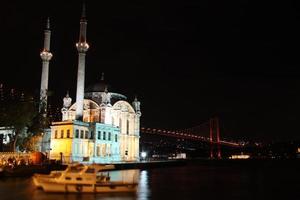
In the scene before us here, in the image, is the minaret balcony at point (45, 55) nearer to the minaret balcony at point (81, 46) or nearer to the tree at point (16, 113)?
the minaret balcony at point (81, 46)

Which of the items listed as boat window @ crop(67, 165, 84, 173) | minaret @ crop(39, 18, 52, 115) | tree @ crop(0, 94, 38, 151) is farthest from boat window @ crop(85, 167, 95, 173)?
minaret @ crop(39, 18, 52, 115)

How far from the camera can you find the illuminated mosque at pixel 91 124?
214 ft

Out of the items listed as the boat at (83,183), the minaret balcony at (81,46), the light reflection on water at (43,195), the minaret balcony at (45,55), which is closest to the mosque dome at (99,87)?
the minaret balcony at (45,55)

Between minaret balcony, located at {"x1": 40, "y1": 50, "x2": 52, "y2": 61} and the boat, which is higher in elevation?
minaret balcony, located at {"x1": 40, "y1": 50, "x2": 52, "y2": 61}

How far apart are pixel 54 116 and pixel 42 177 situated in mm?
58070

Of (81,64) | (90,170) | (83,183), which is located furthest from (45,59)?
(83,183)

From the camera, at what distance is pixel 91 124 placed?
224 feet

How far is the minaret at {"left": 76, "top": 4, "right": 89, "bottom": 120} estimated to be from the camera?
6831cm

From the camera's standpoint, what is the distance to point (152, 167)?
7156 cm

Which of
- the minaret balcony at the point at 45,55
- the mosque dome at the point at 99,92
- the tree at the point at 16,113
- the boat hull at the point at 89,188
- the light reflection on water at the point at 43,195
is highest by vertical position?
the minaret balcony at the point at 45,55

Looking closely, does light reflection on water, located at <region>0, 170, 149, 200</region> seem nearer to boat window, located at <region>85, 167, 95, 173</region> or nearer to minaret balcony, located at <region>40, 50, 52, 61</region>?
boat window, located at <region>85, 167, 95, 173</region>

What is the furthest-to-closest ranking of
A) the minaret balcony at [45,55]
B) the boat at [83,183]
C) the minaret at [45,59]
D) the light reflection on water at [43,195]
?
the minaret balcony at [45,55] < the minaret at [45,59] < the boat at [83,183] < the light reflection on water at [43,195]

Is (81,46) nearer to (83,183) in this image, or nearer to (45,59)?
(45,59)

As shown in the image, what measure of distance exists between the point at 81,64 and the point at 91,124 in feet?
35.3
